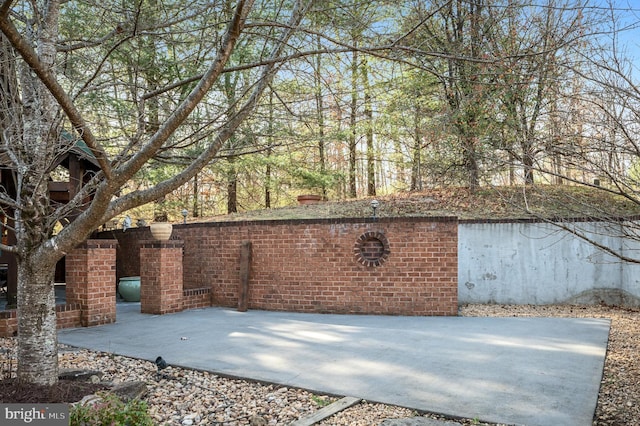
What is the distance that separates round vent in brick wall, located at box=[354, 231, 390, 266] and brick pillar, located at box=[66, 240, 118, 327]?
3.84m

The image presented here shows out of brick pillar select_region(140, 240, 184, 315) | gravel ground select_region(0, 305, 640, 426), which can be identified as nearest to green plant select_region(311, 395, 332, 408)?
gravel ground select_region(0, 305, 640, 426)

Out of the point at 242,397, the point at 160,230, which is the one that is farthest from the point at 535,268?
the point at 242,397

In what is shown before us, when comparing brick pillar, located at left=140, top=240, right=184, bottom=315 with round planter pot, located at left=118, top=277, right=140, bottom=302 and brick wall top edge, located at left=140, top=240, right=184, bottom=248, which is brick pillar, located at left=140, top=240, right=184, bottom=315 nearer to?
brick wall top edge, located at left=140, top=240, right=184, bottom=248

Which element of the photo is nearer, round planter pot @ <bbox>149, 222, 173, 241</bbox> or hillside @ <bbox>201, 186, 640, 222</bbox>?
round planter pot @ <bbox>149, 222, 173, 241</bbox>

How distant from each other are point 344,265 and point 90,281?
384cm

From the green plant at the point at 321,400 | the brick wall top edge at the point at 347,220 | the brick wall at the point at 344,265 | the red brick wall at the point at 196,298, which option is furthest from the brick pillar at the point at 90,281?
the green plant at the point at 321,400

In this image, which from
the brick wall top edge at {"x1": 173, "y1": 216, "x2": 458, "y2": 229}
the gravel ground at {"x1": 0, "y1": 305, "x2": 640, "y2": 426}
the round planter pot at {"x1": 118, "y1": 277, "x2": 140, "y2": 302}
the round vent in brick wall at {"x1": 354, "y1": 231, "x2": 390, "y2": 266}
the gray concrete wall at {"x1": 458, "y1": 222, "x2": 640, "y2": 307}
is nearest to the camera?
the gravel ground at {"x1": 0, "y1": 305, "x2": 640, "y2": 426}

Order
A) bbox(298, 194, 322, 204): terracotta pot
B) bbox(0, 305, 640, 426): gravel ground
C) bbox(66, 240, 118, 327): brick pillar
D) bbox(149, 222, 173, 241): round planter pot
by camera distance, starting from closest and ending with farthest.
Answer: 1. bbox(0, 305, 640, 426): gravel ground
2. bbox(66, 240, 118, 327): brick pillar
3. bbox(149, 222, 173, 241): round planter pot
4. bbox(298, 194, 322, 204): terracotta pot

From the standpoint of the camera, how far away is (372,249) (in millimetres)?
7988

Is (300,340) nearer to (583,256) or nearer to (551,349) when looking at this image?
(551,349)

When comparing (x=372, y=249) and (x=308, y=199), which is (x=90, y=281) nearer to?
(x=372, y=249)

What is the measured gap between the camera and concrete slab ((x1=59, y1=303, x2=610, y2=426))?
3543 millimetres

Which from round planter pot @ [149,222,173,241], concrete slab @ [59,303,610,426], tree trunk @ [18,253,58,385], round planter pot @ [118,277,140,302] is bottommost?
concrete slab @ [59,303,610,426]

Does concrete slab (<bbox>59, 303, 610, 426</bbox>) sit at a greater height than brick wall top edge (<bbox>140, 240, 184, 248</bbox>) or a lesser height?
lesser
